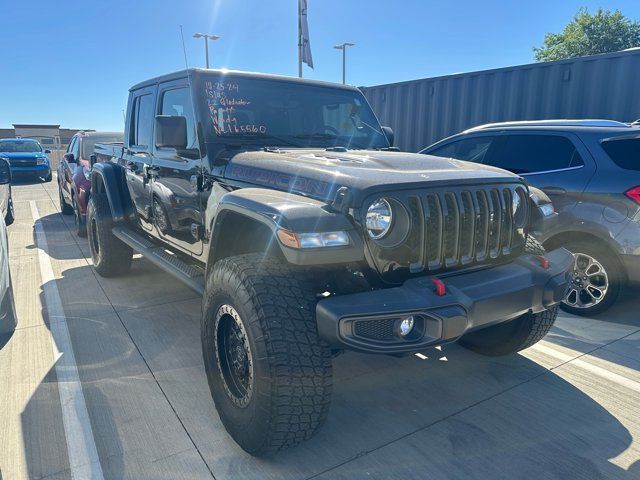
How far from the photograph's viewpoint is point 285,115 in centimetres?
359

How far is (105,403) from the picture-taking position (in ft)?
9.31

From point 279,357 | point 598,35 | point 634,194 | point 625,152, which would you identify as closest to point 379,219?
point 279,357

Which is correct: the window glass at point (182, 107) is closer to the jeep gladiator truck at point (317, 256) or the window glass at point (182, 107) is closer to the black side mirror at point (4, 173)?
the jeep gladiator truck at point (317, 256)

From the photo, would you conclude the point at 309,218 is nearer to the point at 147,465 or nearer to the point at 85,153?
the point at 147,465

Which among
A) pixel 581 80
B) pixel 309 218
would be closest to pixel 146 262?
pixel 309 218

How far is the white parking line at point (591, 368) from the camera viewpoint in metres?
3.14

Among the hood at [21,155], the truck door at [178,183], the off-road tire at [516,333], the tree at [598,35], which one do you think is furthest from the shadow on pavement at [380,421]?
the tree at [598,35]

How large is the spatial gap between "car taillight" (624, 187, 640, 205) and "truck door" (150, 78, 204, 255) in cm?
335

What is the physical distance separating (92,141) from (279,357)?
7673mm

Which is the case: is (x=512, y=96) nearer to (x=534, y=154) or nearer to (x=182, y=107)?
(x=534, y=154)

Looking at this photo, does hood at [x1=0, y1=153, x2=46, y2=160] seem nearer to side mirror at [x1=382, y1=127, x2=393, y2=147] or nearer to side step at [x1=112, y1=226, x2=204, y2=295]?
side step at [x1=112, y1=226, x2=204, y2=295]

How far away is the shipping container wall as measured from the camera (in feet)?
21.8

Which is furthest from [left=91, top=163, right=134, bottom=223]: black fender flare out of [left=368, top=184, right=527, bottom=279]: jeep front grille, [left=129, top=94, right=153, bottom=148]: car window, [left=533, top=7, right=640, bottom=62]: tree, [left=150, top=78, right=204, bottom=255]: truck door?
[left=533, top=7, right=640, bottom=62]: tree

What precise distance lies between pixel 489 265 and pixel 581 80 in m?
5.86
